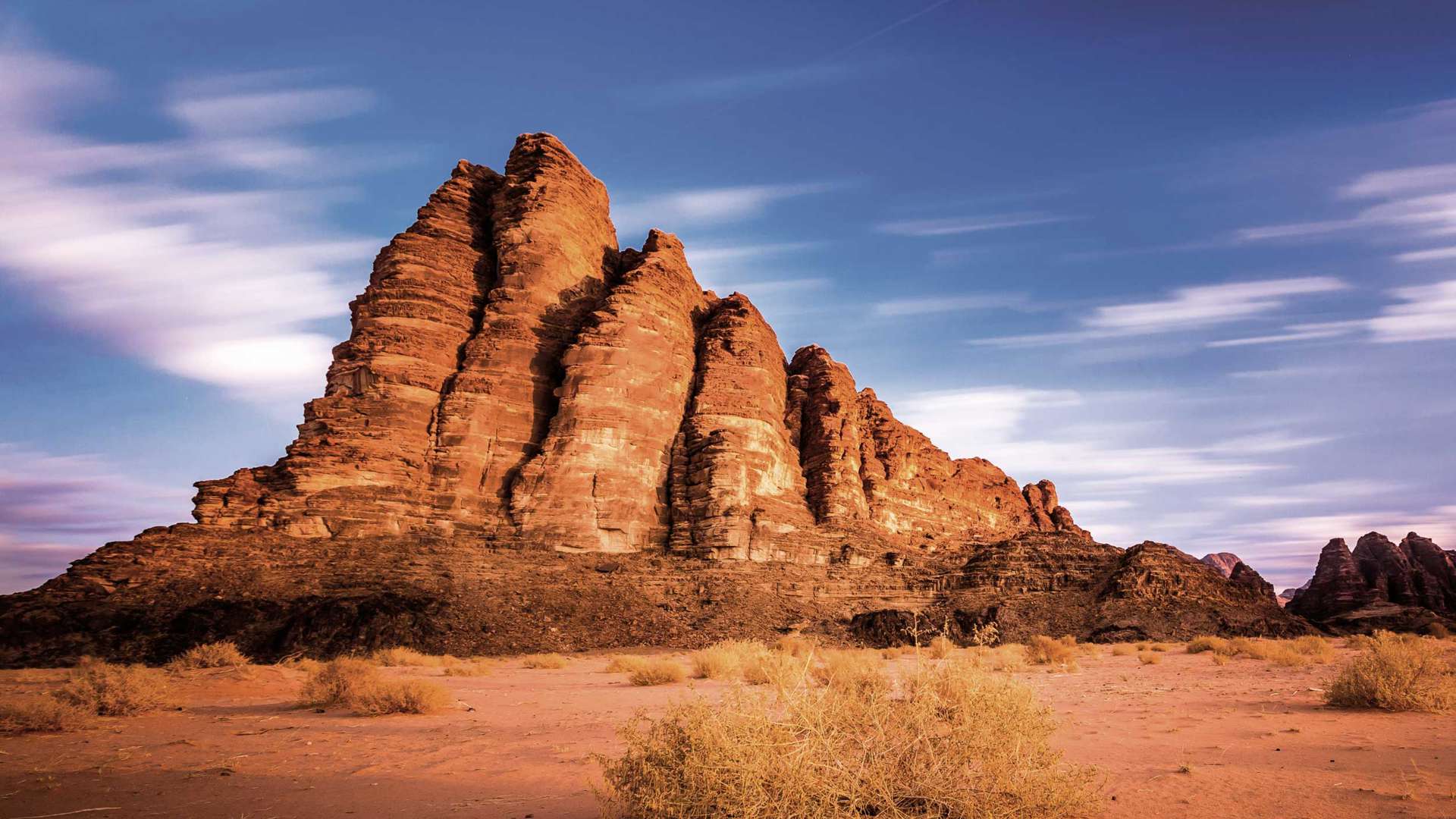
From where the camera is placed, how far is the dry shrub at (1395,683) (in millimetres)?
10469

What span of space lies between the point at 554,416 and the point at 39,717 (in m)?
41.0

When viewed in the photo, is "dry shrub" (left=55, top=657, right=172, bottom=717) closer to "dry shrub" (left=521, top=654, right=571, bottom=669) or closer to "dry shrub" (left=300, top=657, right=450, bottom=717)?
"dry shrub" (left=300, top=657, right=450, bottom=717)

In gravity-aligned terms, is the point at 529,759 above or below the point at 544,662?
above

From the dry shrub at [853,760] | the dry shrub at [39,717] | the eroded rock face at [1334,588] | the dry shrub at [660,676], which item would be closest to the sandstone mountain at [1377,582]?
the eroded rock face at [1334,588]

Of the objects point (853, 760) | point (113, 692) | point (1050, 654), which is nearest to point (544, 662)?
point (113, 692)

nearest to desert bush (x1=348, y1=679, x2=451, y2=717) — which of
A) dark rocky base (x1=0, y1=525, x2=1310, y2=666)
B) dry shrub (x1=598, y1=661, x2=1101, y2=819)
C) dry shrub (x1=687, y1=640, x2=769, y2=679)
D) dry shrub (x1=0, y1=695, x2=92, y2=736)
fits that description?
dry shrub (x1=0, y1=695, x2=92, y2=736)

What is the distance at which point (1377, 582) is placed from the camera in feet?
237

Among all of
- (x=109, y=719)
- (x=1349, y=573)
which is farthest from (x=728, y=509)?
(x=1349, y=573)

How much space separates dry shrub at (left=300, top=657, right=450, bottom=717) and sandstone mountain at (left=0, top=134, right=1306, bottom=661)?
1852cm

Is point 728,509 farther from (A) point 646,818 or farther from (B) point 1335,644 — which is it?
(A) point 646,818

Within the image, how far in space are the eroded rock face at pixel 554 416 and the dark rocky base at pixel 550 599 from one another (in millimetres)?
2619

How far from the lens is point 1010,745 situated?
5199 millimetres

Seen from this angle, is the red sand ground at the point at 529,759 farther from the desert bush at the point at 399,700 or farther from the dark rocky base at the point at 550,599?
the dark rocky base at the point at 550,599

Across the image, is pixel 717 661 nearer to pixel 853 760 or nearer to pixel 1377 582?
pixel 853 760
